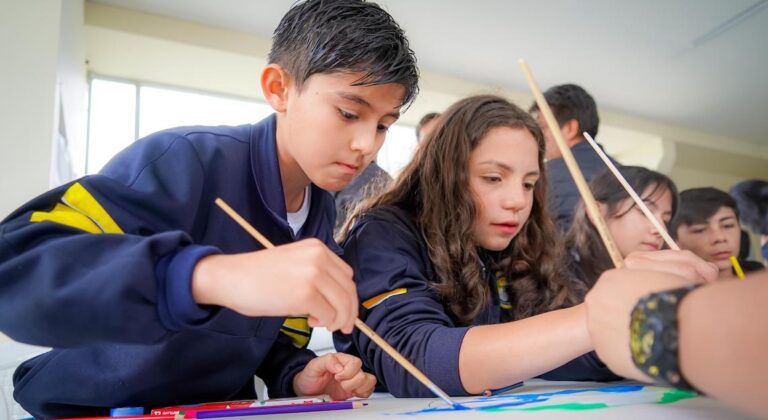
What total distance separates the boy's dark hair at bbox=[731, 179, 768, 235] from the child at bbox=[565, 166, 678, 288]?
1274 millimetres

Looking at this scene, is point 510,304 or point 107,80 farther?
point 107,80

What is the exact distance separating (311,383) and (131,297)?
1.27ft

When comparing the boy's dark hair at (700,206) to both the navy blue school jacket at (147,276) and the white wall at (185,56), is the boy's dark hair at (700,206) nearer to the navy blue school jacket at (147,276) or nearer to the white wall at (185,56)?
the white wall at (185,56)

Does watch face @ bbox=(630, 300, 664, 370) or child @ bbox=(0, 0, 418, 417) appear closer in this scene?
watch face @ bbox=(630, 300, 664, 370)

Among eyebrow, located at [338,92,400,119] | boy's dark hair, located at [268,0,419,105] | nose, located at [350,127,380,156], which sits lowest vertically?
nose, located at [350,127,380,156]

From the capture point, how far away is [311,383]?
0.80 m

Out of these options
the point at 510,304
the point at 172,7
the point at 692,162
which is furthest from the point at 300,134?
the point at 692,162

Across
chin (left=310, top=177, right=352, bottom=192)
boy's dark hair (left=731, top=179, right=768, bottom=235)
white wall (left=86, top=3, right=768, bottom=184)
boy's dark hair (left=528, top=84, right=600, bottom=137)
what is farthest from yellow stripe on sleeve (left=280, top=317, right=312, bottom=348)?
boy's dark hair (left=731, top=179, right=768, bottom=235)

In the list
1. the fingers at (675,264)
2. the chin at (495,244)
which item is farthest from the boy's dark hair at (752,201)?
the fingers at (675,264)

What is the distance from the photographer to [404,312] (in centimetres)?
77

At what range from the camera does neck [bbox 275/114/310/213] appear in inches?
33.2

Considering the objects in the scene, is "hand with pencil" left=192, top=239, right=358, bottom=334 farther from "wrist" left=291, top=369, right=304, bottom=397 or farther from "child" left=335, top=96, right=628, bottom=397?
"wrist" left=291, top=369, right=304, bottom=397

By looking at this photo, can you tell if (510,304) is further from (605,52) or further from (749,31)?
(749,31)

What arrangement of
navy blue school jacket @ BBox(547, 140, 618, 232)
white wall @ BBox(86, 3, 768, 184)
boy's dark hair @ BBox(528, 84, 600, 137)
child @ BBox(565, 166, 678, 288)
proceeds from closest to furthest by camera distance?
child @ BBox(565, 166, 678, 288)
navy blue school jacket @ BBox(547, 140, 618, 232)
boy's dark hair @ BBox(528, 84, 600, 137)
white wall @ BBox(86, 3, 768, 184)
